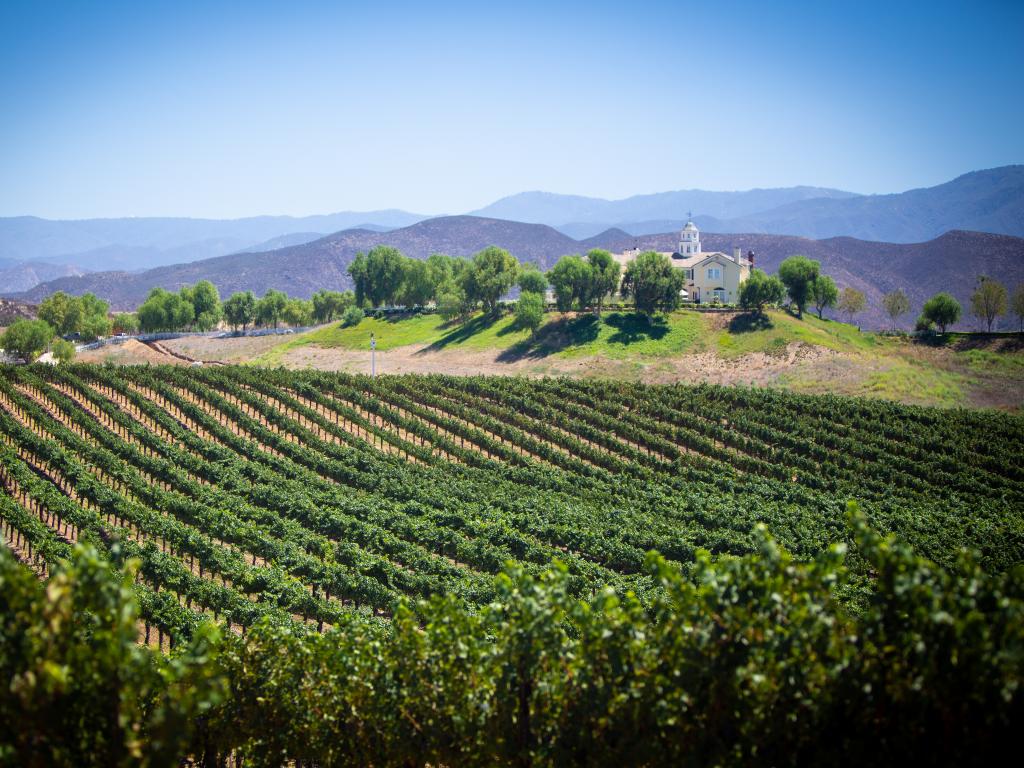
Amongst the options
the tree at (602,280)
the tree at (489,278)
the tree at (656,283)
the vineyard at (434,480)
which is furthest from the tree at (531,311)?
the vineyard at (434,480)

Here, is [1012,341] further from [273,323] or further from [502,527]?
[273,323]

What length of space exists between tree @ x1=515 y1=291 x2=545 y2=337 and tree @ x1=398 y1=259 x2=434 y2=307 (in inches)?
1170

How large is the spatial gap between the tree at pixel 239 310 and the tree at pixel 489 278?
154ft

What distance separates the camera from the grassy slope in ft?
217

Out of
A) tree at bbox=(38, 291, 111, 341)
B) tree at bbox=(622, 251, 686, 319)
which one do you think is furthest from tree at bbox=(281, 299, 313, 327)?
tree at bbox=(622, 251, 686, 319)

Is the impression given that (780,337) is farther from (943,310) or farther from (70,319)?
(70,319)

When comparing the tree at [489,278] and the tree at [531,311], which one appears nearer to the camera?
the tree at [531,311]

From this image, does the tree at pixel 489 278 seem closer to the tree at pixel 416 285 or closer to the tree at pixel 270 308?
→ the tree at pixel 416 285

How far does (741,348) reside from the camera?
81.2 m

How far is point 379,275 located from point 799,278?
69.6 metres

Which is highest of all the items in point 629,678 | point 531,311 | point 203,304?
point 203,304

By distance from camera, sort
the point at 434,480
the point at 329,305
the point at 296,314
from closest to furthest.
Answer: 1. the point at 434,480
2. the point at 296,314
3. the point at 329,305

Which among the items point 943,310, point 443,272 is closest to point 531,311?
point 443,272

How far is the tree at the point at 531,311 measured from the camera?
92625 millimetres
